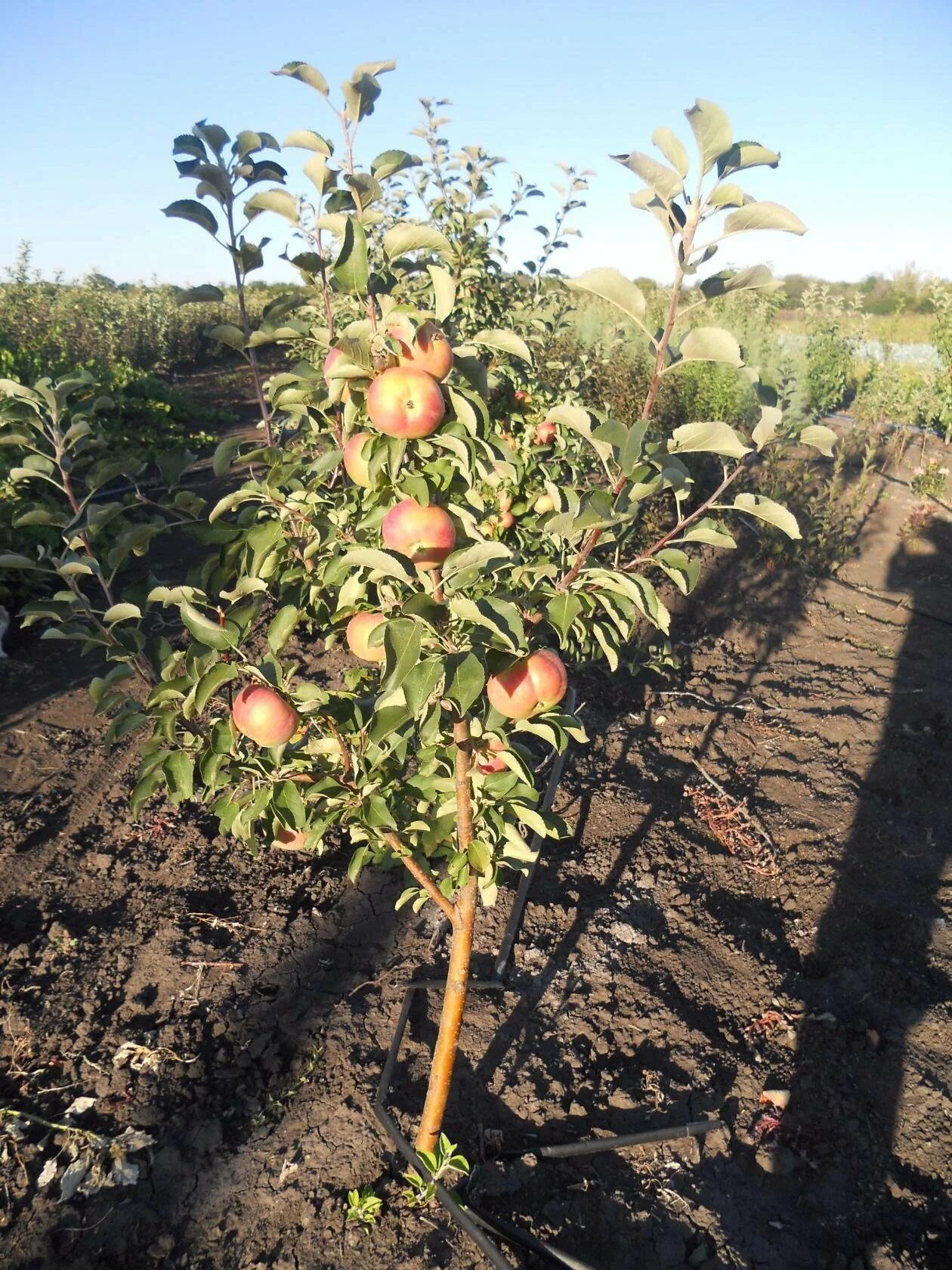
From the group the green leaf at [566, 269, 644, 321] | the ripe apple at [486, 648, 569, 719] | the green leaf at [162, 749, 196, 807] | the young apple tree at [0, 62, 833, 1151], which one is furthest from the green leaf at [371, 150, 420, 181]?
the green leaf at [162, 749, 196, 807]

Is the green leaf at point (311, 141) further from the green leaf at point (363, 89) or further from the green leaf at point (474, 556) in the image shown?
the green leaf at point (474, 556)

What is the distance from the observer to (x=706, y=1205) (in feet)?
6.50

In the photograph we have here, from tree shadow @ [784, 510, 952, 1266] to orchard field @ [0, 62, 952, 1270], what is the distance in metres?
0.01

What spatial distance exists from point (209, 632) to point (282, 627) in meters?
0.15

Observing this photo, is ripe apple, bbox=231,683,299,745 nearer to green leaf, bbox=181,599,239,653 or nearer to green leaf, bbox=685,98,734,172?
green leaf, bbox=181,599,239,653

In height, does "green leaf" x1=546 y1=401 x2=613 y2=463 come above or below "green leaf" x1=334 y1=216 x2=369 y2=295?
below

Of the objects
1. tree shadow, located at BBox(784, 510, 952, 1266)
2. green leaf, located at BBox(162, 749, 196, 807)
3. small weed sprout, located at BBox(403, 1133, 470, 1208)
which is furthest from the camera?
tree shadow, located at BBox(784, 510, 952, 1266)

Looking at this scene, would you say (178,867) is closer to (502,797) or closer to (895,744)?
(502,797)

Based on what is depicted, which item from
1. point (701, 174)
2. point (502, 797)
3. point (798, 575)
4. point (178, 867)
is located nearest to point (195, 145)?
point (701, 174)

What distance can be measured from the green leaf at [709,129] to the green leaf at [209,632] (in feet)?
3.29

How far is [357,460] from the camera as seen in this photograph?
1.34 metres

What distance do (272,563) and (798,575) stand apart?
5.53 metres

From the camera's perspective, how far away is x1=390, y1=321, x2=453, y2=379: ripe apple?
1153 millimetres

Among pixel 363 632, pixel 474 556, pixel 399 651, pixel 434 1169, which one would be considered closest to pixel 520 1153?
pixel 434 1169
